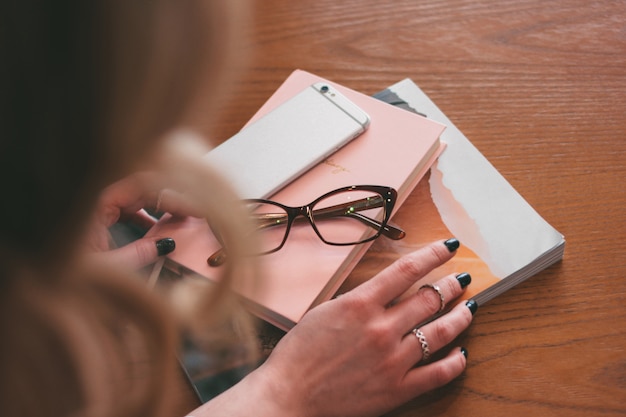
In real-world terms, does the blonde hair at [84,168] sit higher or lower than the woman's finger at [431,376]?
higher

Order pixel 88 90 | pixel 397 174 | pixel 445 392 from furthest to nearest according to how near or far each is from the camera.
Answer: pixel 397 174, pixel 445 392, pixel 88 90

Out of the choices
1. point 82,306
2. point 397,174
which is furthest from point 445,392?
point 82,306

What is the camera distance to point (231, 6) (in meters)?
0.38

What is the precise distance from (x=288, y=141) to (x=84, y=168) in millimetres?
423

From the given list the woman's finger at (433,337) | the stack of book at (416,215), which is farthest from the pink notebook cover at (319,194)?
the woman's finger at (433,337)

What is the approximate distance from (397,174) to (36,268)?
448mm

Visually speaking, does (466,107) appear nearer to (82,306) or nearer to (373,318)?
(373,318)

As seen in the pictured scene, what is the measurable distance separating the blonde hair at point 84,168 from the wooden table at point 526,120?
0.99 ft

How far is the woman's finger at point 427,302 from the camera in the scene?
0.66 meters

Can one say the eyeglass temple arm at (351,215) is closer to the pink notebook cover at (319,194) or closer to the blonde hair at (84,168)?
the pink notebook cover at (319,194)

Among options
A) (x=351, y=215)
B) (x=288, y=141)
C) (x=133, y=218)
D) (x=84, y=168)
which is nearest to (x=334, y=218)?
(x=351, y=215)

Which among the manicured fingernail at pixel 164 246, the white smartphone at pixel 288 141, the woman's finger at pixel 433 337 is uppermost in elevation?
the white smartphone at pixel 288 141

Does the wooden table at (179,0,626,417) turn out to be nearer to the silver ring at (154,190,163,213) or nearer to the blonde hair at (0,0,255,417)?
the silver ring at (154,190,163,213)

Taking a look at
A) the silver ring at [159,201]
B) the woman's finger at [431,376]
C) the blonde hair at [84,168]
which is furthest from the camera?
the silver ring at [159,201]
